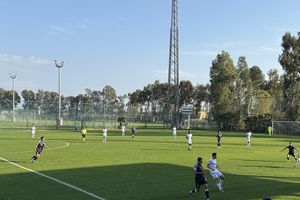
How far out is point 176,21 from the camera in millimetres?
95062

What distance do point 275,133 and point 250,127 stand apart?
6.82m

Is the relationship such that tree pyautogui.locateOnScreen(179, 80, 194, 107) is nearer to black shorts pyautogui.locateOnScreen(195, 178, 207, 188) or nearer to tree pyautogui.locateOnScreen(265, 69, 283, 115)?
tree pyautogui.locateOnScreen(265, 69, 283, 115)

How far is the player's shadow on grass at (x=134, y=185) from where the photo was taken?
1723 cm

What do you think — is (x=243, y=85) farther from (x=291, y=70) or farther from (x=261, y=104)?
(x=291, y=70)

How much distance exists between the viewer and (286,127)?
8712cm

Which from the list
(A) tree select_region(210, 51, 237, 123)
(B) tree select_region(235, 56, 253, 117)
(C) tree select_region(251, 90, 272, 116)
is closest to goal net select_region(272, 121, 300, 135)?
(A) tree select_region(210, 51, 237, 123)

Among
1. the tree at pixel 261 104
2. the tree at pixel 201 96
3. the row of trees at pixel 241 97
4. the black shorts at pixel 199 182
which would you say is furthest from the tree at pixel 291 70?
the black shorts at pixel 199 182

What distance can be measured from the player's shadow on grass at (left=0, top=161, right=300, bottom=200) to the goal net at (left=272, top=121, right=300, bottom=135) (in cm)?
6585

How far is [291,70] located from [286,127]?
15.9 m

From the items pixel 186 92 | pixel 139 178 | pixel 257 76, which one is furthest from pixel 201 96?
pixel 139 178

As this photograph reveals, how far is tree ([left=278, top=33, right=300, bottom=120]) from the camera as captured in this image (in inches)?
3743

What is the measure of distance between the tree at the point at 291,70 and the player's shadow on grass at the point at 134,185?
7661 cm

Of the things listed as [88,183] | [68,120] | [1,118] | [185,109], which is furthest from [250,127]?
[88,183]

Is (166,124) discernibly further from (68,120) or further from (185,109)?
(68,120)
